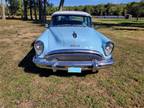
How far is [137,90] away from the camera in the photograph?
5125mm

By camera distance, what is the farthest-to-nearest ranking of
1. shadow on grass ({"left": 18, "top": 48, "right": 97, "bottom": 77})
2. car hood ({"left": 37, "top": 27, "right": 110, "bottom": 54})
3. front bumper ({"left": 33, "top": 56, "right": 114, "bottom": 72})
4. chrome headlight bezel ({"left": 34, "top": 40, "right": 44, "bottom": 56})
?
shadow on grass ({"left": 18, "top": 48, "right": 97, "bottom": 77}) → chrome headlight bezel ({"left": 34, "top": 40, "right": 44, "bottom": 56}) → car hood ({"left": 37, "top": 27, "right": 110, "bottom": 54}) → front bumper ({"left": 33, "top": 56, "right": 114, "bottom": 72})

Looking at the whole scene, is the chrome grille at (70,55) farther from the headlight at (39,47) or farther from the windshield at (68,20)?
the windshield at (68,20)

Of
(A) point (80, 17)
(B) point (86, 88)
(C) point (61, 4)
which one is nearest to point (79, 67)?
(B) point (86, 88)

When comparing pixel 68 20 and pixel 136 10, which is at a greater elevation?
pixel 136 10

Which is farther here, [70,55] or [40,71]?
[40,71]

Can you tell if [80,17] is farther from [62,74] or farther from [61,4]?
[61,4]

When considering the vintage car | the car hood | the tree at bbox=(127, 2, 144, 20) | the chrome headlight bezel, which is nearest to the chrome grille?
the vintage car

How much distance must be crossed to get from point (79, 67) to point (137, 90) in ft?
4.34

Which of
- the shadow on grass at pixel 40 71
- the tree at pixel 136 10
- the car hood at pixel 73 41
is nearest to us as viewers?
the car hood at pixel 73 41

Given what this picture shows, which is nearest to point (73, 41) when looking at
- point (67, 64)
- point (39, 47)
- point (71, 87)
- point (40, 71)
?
point (67, 64)

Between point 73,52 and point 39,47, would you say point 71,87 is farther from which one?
point 39,47

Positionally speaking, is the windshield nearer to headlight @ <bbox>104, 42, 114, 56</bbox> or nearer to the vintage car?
the vintage car

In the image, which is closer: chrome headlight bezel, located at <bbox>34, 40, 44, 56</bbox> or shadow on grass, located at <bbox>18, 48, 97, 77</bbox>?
chrome headlight bezel, located at <bbox>34, 40, 44, 56</bbox>

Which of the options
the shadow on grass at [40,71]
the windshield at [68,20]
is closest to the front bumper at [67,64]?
the shadow on grass at [40,71]
